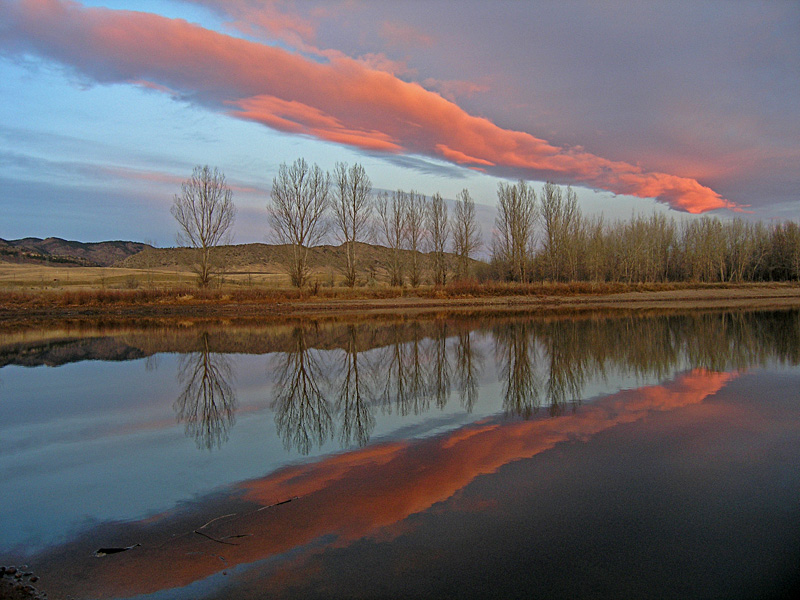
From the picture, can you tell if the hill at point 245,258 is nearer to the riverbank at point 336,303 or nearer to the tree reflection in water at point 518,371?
the riverbank at point 336,303

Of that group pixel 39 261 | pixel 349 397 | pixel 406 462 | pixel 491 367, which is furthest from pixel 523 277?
pixel 39 261

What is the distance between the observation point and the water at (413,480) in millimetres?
3756

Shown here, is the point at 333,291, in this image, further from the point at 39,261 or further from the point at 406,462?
the point at 39,261

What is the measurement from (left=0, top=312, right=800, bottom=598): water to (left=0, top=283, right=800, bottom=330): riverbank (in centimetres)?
2008

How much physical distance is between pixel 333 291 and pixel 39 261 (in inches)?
3580

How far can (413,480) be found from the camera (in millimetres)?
5539

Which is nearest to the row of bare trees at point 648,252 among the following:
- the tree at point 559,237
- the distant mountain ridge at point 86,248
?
the tree at point 559,237

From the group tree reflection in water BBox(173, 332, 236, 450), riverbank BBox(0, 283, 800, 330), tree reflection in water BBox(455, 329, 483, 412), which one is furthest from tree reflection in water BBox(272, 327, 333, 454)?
riverbank BBox(0, 283, 800, 330)

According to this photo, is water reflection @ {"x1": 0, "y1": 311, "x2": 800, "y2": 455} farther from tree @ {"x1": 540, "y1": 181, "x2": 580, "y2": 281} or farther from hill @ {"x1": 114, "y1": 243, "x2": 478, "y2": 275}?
hill @ {"x1": 114, "y1": 243, "x2": 478, "y2": 275}

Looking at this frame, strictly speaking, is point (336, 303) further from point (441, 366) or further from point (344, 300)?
point (441, 366)

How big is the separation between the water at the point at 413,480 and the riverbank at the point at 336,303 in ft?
65.9

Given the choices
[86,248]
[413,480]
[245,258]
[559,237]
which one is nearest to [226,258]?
[245,258]

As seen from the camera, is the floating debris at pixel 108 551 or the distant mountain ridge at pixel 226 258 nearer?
the floating debris at pixel 108 551

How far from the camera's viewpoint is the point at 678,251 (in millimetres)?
70562
